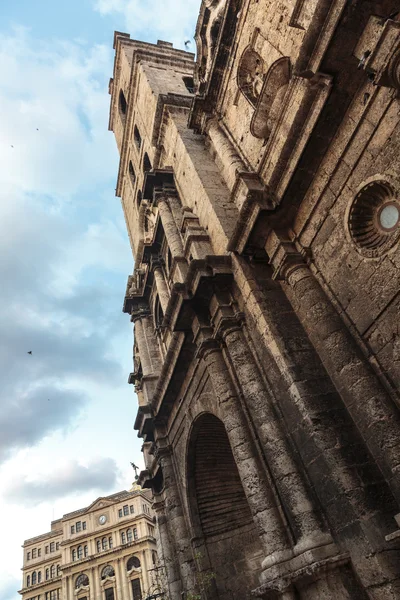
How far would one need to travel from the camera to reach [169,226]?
567 inches

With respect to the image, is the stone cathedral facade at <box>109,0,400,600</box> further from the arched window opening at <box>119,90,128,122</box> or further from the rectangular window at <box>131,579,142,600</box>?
the rectangular window at <box>131,579,142,600</box>

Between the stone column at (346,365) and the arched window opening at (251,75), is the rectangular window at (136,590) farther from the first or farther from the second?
the arched window opening at (251,75)

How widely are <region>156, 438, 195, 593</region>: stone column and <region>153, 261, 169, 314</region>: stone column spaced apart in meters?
4.95

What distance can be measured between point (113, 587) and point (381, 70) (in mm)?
58902

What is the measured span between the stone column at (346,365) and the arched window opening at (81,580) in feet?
188

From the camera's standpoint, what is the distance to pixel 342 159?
7.06m

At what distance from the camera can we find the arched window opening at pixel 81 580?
50.7 m

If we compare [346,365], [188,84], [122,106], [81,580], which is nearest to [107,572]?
[81,580]

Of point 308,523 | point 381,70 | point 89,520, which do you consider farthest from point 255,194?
point 89,520

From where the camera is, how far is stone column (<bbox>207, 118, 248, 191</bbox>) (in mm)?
10812

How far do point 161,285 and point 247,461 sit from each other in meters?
9.41

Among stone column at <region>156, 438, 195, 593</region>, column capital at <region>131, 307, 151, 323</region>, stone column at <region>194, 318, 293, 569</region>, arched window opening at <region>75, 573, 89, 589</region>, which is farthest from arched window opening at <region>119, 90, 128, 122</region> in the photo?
arched window opening at <region>75, 573, 89, 589</region>

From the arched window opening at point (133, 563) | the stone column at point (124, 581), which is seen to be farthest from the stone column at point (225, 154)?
the stone column at point (124, 581)

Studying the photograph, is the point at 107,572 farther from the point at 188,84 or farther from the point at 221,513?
the point at 188,84
